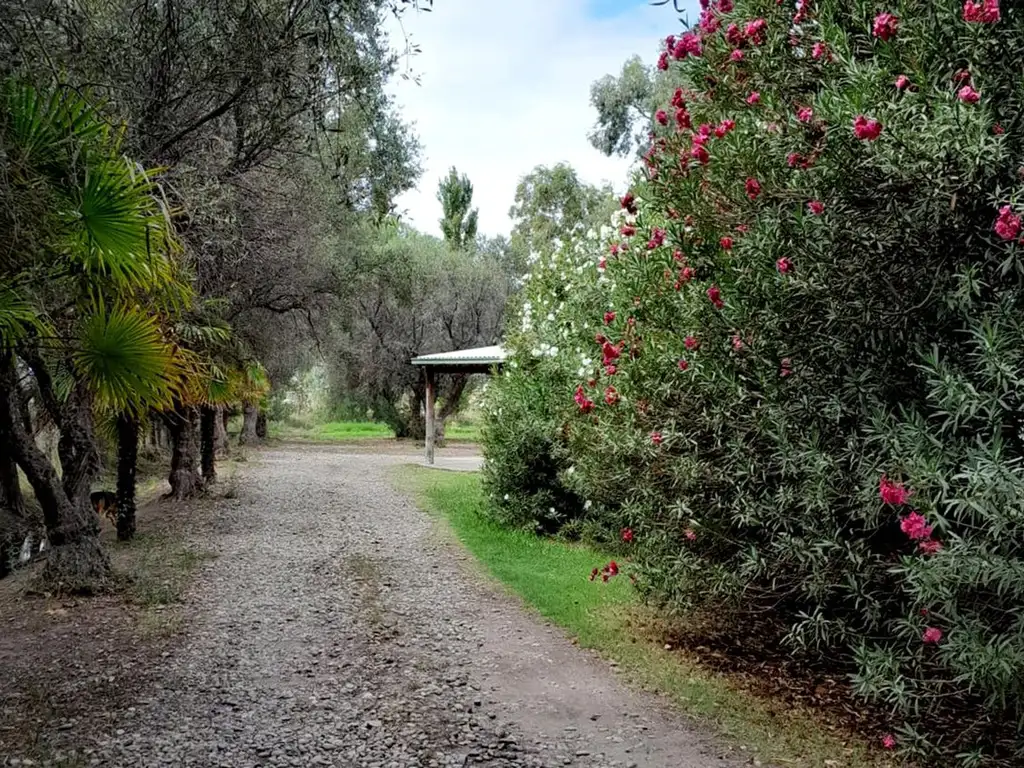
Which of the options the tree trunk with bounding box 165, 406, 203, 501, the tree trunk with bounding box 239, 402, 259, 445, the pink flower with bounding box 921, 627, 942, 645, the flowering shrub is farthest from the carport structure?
the pink flower with bounding box 921, 627, 942, 645

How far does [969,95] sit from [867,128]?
399mm

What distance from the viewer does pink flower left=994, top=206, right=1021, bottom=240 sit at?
130 inches

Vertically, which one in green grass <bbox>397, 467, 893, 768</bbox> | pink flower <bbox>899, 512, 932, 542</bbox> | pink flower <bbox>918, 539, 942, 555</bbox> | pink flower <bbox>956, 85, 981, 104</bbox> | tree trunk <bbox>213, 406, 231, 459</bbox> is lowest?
green grass <bbox>397, 467, 893, 768</bbox>

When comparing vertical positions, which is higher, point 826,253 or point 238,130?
point 238,130

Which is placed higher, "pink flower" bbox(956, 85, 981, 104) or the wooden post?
"pink flower" bbox(956, 85, 981, 104)

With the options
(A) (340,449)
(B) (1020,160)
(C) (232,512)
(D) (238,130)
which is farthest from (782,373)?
(A) (340,449)

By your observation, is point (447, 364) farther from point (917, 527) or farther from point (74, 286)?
point (917, 527)

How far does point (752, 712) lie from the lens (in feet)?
15.8

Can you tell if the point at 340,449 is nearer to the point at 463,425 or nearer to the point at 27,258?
the point at 463,425

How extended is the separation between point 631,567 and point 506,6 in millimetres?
3821

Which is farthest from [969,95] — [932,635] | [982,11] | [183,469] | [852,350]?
[183,469]

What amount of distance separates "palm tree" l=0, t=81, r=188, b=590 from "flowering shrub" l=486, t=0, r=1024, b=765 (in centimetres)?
312

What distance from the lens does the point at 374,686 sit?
5254 millimetres

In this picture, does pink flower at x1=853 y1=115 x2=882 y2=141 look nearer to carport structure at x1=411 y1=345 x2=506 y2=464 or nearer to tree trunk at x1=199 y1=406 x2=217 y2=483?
tree trunk at x1=199 y1=406 x2=217 y2=483
